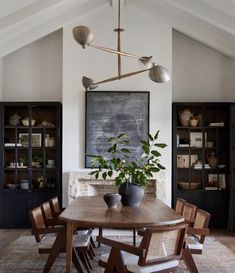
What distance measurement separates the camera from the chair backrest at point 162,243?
314cm

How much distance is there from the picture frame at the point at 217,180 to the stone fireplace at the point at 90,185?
1.01m

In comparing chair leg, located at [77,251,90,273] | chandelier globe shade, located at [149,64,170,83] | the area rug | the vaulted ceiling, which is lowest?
the area rug

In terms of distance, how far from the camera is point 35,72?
7699 mm

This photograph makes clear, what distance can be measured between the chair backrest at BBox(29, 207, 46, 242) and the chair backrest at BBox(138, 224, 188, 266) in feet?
4.18

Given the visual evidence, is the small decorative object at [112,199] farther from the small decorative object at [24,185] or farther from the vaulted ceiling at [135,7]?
the small decorative object at [24,185]

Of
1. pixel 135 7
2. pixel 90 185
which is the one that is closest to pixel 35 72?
pixel 135 7

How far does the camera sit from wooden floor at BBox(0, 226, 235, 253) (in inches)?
237

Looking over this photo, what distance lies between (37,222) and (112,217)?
0.90 metres

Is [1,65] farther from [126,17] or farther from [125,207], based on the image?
[125,207]

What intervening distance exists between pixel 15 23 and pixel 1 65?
5.08ft

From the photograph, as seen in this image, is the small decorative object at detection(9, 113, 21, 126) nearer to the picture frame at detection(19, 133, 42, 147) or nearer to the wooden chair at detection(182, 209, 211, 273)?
the picture frame at detection(19, 133, 42, 147)

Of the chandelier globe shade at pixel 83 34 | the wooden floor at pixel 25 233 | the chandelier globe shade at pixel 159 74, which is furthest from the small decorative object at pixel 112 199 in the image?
the wooden floor at pixel 25 233

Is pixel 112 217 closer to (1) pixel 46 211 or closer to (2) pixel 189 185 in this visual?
(1) pixel 46 211

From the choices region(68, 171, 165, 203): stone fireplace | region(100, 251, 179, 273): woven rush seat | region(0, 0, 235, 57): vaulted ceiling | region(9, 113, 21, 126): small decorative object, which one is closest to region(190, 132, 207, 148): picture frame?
region(68, 171, 165, 203): stone fireplace
